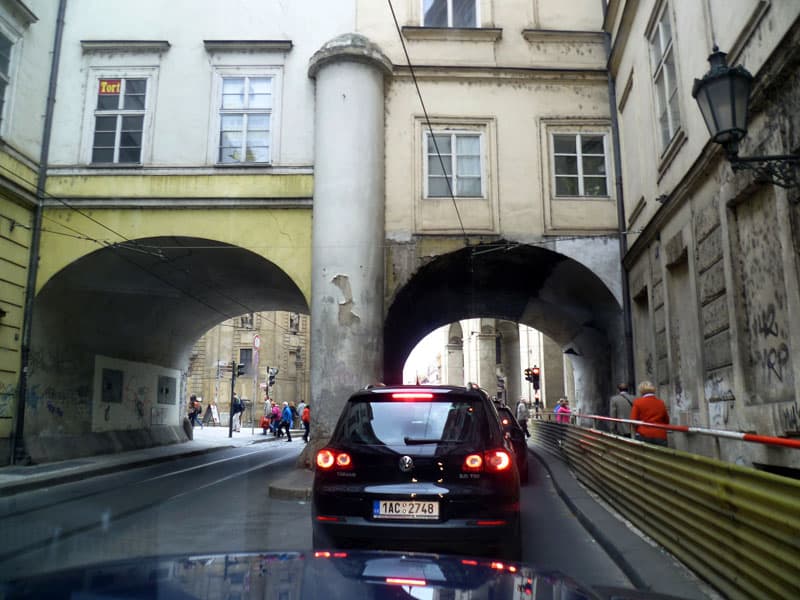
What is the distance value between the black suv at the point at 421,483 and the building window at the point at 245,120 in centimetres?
1129

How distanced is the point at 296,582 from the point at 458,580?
23.7 inches

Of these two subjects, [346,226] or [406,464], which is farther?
[346,226]

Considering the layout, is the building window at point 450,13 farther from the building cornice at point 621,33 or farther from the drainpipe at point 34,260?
the drainpipe at point 34,260

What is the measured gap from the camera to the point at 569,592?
249cm

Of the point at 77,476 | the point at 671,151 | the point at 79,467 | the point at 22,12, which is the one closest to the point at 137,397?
the point at 79,467

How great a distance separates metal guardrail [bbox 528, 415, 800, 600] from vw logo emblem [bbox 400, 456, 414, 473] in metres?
2.26

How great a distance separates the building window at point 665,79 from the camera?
1140 centimetres

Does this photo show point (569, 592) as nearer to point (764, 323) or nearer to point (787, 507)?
point (787, 507)

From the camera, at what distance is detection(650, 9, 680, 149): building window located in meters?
11.4

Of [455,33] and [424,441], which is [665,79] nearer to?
[455,33]

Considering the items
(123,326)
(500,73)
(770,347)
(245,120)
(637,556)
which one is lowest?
(637,556)

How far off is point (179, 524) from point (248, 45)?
468 inches

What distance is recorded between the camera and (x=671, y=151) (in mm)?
11297

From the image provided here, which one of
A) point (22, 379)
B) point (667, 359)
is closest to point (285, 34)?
point (22, 379)
